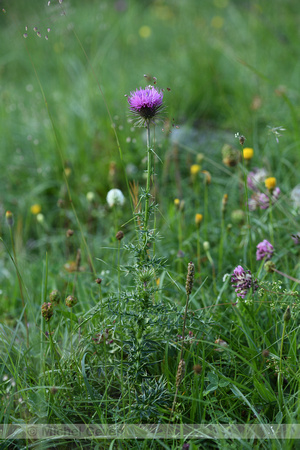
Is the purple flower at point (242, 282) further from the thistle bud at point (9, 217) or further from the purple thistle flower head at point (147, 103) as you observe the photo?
the thistle bud at point (9, 217)

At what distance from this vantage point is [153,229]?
1.10 m

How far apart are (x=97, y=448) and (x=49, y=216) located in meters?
1.73

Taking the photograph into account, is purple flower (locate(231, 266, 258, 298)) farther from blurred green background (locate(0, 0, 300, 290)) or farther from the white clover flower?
blurred green background (locate(0, 0, 300, 290))

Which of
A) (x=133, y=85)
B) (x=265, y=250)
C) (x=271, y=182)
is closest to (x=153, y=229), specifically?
(x=265, y=250)

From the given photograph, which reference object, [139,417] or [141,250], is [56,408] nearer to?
[139,417]

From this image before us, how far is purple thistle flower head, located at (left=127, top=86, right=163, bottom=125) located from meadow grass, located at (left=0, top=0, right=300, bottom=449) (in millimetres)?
53

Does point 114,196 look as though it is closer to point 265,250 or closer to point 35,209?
point 265,250

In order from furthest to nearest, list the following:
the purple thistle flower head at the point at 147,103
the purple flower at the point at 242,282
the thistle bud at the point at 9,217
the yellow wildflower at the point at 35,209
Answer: the yellow wildflower at the point at 35,209 < the thistle bud at the point at 9,217 < the purple flower at the point at 242,282 < the purple thistle flower head at the point at 147,103

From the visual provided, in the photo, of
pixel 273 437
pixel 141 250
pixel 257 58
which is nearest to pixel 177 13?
pixel 257 58

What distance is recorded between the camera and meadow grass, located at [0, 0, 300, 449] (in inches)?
44.1

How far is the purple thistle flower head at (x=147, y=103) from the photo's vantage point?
104cm

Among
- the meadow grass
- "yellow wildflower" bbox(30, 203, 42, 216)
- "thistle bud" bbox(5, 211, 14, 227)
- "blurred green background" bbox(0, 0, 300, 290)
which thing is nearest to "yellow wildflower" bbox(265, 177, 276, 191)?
the meadow grass

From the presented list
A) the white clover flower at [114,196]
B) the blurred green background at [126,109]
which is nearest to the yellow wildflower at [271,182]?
the blurred green background at [126,109]

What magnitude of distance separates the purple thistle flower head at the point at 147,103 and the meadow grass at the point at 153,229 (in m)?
0.05
